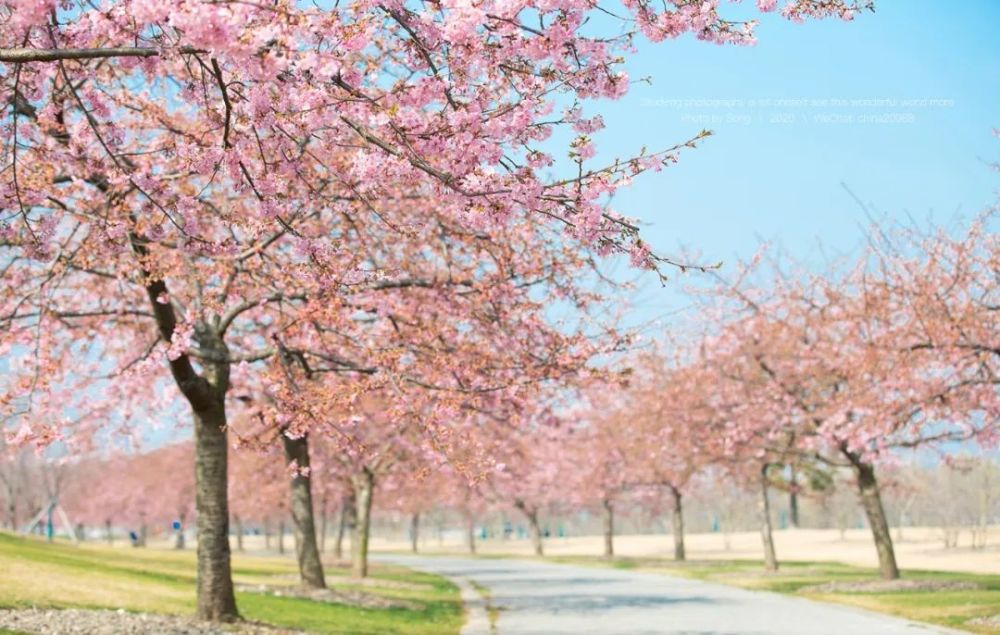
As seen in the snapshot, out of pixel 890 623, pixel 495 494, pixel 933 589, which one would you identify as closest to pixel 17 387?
pixel 890 623

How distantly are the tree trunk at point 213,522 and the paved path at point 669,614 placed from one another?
4102 millimetres

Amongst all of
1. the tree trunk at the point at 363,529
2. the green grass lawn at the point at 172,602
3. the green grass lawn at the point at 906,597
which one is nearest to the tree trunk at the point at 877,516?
the green grass lawn at the point at 906,597

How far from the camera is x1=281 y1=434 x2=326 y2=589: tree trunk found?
23.7 meters

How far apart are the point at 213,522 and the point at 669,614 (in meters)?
9.29

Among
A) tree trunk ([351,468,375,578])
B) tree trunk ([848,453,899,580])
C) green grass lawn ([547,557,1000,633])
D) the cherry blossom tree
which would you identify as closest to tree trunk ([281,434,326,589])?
tree trunk ([351,468,375,578])

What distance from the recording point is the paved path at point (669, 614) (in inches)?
636

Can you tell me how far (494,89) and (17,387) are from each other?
332 inches

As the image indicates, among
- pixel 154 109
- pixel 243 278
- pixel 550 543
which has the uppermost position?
pixel 154 109

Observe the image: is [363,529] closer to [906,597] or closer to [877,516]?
[877,516]

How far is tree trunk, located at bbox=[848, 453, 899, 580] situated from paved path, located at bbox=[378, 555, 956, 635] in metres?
4.34

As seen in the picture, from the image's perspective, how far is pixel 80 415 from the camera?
22.3m

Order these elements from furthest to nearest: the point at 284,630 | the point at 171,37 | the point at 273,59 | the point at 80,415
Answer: the point at 80,415 < the point at 284,630 < the point at 171,37 < the point at 273,59

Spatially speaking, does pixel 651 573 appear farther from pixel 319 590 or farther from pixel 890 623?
pixel 890 623

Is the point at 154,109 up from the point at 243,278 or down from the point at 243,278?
up
